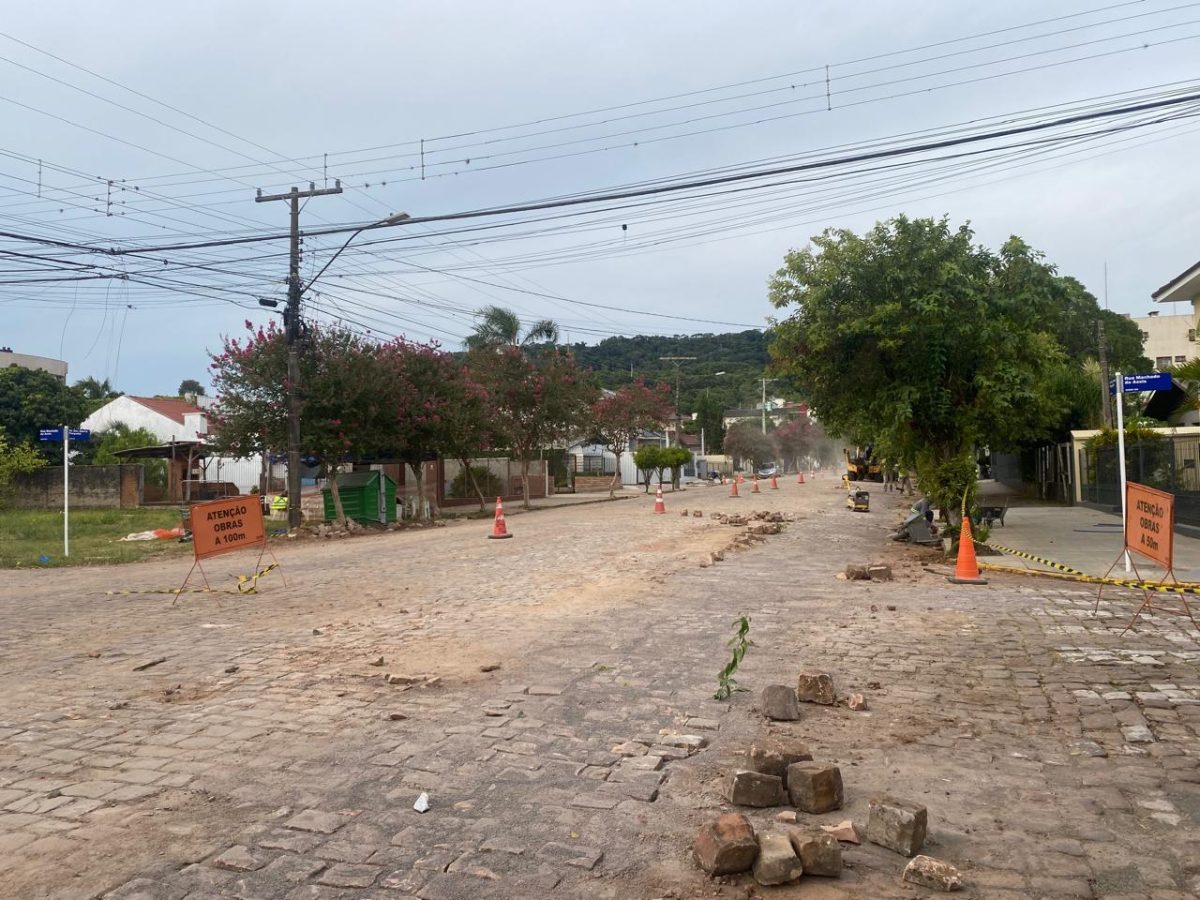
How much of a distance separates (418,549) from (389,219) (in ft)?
21.9

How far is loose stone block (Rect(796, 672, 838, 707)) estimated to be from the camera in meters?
6.02

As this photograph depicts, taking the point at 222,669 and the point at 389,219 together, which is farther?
the point at 389,219

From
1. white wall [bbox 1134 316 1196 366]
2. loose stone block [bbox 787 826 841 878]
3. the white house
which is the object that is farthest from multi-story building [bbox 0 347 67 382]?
white wall [bbox 1134 316 1196 366]

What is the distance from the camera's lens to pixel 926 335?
14867mm

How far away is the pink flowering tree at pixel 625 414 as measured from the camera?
45719 mm

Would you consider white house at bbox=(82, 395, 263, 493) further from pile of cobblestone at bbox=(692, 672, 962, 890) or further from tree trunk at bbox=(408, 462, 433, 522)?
pile of cobblestone at bbox=(692, 672, 962, 890)

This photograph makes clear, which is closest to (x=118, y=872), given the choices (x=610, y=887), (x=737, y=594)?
(x=610, y=887)

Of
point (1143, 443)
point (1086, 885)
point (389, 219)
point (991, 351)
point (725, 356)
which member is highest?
point (725, 356)

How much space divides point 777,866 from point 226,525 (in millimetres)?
10527

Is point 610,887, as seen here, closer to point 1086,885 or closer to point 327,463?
point 1086,885

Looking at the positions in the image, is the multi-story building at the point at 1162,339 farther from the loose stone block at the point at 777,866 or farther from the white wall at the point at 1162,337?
the loose stone block at the point at 777,866

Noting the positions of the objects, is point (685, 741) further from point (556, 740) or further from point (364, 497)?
point (364, 497)

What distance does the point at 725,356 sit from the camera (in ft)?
370

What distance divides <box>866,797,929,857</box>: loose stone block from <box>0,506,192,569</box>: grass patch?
1760cm
